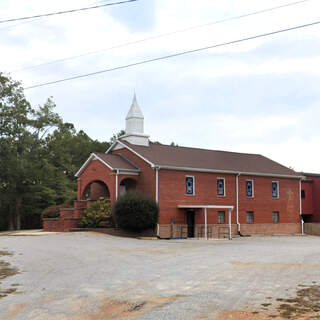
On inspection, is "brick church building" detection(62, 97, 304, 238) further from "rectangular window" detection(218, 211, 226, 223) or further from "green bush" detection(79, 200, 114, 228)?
"green bush" detection(79, 200, 114, 228)

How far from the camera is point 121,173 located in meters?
33.2

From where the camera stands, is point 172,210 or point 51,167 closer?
point 172,210

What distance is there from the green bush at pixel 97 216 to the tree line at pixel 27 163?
39.8ft

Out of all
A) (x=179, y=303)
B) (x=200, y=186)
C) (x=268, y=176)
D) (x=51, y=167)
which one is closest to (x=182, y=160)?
(x=200, y=186)

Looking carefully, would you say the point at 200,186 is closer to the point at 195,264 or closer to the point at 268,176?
the point at 268,176

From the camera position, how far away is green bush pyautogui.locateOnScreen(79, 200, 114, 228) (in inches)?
1252

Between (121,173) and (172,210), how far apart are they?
14.2 ft

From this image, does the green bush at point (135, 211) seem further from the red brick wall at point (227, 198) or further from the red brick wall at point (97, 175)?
the red brick wall at point (97, 175)

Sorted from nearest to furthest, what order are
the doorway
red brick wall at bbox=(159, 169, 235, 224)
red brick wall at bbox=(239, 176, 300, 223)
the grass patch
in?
the grass patch < red brick wall at bbox=(159, 169, 235, 224) < the doorway < red brick wall at bbox=(239, 176, 300, 223)

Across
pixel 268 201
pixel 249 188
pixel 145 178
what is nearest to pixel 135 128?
pixel 145 178

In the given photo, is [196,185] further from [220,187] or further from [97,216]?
[97,216]

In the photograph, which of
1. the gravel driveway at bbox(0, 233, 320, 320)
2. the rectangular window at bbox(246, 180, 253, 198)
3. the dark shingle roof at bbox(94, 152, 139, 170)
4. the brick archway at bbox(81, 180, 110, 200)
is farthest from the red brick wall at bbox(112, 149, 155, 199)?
the gravel driveway at bbox(0, 233, 320, 320)

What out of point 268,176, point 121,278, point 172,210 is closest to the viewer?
point 121,278

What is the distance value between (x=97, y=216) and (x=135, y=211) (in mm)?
3011
